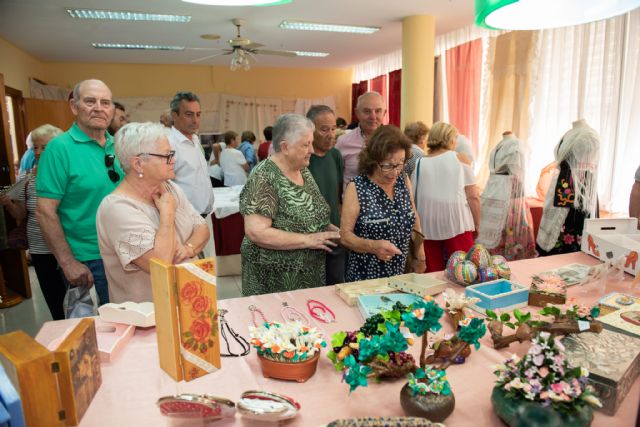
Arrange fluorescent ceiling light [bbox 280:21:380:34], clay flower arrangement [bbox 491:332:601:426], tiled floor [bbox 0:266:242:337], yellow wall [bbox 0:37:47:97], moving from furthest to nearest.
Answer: yellow wall [bbox 0:37:47:97]
fluorescent ceiling light [bbox 280:21:380:34]
tiled floor [bbox 0:266:242:337]
clay flower arrangement [bbox 491:332:601:426]

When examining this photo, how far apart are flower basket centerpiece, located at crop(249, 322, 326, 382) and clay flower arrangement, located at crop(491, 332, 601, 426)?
0.44 metres

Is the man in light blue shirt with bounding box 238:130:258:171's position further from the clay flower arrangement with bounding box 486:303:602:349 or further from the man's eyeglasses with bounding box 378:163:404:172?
the clay flower arrangement with bounding box 486:303:602:349

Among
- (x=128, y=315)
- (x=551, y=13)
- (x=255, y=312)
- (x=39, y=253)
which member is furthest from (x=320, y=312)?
(x=39, y=253)

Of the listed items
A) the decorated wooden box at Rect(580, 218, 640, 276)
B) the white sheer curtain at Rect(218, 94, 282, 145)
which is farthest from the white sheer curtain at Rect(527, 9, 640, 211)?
the white sheer curtain at Rect(218, 94, 282, 145)

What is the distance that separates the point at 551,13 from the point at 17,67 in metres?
8.18

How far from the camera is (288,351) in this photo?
1090mm

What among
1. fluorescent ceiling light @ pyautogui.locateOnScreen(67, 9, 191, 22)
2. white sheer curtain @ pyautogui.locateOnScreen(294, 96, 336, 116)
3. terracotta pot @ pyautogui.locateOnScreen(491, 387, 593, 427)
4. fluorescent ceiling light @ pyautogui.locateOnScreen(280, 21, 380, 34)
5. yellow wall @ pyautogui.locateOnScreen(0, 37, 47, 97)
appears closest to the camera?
terracotta pot @ pyautogui.locateOnScreen(491, 387, 593, 427)

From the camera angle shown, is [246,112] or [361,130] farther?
[246,112]

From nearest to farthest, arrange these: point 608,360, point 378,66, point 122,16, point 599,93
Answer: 1. point 608,360
2. point 599,93
3. point 122,16
4. point 378,66

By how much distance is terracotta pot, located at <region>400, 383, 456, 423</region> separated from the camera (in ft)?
3.01

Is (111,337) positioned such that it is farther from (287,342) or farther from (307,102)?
(307,102)

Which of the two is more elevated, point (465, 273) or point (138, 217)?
point (138, 217)

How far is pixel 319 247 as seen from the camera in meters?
1.81

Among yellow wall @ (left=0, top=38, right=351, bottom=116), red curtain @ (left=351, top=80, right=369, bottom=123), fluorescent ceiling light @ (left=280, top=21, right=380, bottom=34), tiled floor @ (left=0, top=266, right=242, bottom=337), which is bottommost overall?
tiled floor @ (left=0, top=266, right=242, bottom=337)
